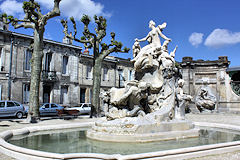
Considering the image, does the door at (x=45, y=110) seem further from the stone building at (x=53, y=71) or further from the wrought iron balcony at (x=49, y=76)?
the wrought iron balcony at (x=49, y=76)

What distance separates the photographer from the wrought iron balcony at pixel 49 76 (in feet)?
79.4

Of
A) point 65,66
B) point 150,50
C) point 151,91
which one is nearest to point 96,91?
point 150,50

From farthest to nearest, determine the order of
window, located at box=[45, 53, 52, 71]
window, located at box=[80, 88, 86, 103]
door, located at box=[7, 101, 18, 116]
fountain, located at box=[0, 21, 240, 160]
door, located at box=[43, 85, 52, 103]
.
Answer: window, located at box=[80, 88, 86, 103], window, located at box=[45, 53, 52, 71], door, located at box=[43, 85, 52, 103], door, located at box=[7, 101, 18, 116], fountain, located at box=[0, 21, 240, 160]

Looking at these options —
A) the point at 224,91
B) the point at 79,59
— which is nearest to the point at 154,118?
the point at 224,91

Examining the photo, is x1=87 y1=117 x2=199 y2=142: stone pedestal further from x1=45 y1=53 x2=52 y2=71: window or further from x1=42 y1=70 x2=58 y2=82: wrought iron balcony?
x1=45 y1=53 x2=52 y2=71: window

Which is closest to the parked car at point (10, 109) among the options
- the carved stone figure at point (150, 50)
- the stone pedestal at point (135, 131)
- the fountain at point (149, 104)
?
the fountain at point (149, 104)

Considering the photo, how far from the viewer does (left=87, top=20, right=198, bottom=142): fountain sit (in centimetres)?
589

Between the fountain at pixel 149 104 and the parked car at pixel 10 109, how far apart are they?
36.6ft

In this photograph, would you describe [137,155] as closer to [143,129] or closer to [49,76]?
[143,129]

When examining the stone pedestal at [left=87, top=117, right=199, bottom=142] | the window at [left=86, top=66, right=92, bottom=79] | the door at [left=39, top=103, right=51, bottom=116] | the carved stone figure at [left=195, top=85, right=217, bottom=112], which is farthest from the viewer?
the window at [left=86, top=66, right=92, bottom=79]

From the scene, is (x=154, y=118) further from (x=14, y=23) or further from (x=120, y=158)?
(x=14, y=23)

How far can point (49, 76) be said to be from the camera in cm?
2458

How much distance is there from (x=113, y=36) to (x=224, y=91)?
12.0m

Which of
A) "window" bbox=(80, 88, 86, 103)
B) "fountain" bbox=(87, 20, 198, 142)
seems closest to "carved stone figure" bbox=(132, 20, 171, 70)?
"fountain" bbox=(87, 20, 198, 142)
